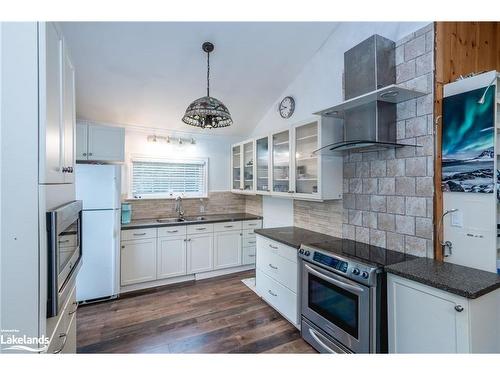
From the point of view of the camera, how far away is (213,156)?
458 centimetres

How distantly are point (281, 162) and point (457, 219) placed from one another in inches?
74.7

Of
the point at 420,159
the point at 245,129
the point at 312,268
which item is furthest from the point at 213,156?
the point at 420,159

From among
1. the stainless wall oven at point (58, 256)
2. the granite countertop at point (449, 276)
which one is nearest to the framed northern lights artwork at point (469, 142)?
the granite countertop at point (449, 276)

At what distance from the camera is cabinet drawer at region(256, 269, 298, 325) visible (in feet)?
8.26

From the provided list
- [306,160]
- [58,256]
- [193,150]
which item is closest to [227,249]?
[193,150]

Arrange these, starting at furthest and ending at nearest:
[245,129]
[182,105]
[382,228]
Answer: [245,129]
[182,105]
[382,228]

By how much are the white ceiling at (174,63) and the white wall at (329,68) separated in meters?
0.11

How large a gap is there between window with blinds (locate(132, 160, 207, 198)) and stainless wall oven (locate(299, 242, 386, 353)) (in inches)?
103

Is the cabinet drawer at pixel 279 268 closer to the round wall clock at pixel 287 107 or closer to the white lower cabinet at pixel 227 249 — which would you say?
the white lower cabinet at pixel 227 249

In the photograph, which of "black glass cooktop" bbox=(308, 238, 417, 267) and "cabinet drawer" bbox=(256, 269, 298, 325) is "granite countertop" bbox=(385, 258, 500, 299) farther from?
"cabinet drawer" bbox=(256, 269, 298, 325)

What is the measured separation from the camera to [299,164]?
2.97 meters
